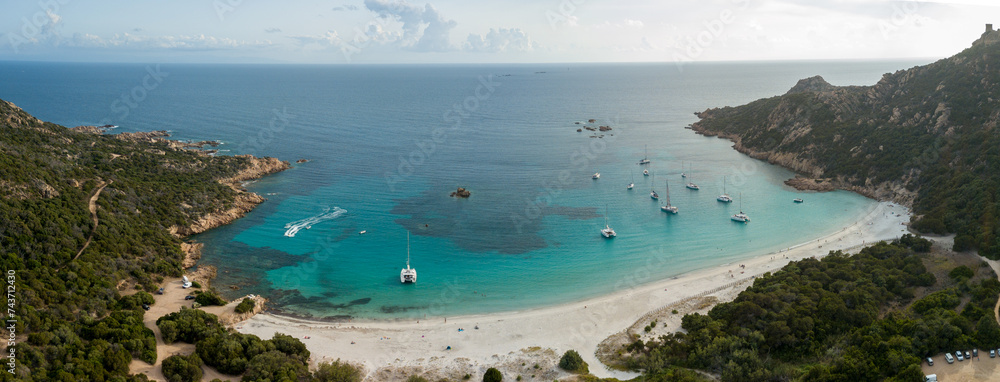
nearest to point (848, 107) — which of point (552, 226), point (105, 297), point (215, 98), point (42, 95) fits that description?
point (552, 226)

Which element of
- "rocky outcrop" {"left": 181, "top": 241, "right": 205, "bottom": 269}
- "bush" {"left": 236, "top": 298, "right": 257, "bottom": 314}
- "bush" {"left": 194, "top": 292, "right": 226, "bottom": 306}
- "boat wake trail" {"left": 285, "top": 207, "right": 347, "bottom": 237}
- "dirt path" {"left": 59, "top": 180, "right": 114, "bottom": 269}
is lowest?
"bush" {"left": 236, "top": 298, "right": 257, "bottom": 314}

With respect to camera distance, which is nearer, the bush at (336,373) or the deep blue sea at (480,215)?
the bush at (336,373)

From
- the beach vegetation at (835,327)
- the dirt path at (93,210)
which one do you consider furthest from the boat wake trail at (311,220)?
the beach vegetation at (835,327)

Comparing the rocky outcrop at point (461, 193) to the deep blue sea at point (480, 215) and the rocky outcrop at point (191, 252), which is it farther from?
the rocky outcrop at point (191, 252)

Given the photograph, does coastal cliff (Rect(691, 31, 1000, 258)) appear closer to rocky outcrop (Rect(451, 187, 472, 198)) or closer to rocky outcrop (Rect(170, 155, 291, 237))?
rocky outcrop (Rect(451, 187, 472, 198))

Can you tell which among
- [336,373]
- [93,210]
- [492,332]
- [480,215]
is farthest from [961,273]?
[93,210]

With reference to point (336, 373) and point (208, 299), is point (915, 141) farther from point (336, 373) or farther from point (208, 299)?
point (208, 299)

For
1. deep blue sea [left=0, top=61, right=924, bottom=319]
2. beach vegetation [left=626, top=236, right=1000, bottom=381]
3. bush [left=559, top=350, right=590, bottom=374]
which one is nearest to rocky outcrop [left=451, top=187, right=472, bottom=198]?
deep blue sea [left=0, top=61, right=924, bottom=319]
